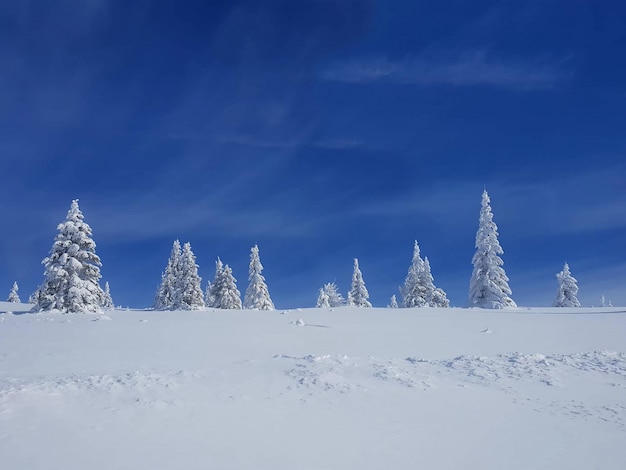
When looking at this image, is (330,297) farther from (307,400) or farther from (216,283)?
(307,400)

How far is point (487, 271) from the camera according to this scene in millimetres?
45000

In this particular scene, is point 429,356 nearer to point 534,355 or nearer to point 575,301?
point 534,355

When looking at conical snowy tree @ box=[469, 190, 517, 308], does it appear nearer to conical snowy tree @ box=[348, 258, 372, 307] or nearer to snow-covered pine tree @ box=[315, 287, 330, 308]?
conical snowy tree @ box=[348, 258, 372, 307]

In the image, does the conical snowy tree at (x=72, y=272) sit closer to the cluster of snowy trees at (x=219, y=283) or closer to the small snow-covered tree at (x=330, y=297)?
the cluster of snowy trees at (x=219, y=283)

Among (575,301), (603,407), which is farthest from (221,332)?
(575,301)

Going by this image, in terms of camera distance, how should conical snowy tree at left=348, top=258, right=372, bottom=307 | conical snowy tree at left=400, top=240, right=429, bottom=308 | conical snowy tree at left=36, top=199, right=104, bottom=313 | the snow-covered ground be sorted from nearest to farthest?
the snow-covered ground
conical snowy tree at left=36, top=199, right=104, bottom=313
conical snowy tree at left=400, top=240, right=429, bottom=308
conical snowy tree at left=348, top=258, right=372, bottom=307

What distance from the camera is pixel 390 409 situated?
11578 millimetres

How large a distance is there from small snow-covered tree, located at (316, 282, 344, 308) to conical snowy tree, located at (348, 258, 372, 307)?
8371 mm

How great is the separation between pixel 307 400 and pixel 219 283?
53.1 m

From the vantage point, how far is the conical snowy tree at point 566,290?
61375 mm

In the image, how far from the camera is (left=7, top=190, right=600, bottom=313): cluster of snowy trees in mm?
28922

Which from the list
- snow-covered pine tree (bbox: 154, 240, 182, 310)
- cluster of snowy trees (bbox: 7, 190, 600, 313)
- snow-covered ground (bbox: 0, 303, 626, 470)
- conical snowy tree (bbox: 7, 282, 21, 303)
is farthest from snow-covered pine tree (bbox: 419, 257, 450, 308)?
conical snowy tree (bbox: 7, 282, 21, 303)

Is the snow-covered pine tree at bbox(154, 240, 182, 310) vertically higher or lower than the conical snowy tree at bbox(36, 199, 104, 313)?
higher

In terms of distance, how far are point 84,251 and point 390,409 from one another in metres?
25.9
